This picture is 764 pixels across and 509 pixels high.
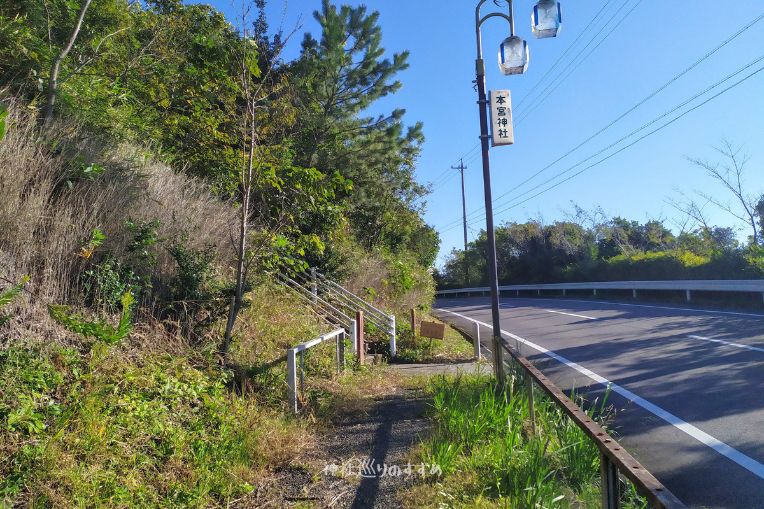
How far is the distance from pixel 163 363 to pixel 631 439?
4759 millimetres

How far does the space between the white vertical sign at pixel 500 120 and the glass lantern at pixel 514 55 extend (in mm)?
318

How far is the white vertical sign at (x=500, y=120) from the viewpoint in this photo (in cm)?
677

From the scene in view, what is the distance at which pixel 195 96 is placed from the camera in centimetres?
860

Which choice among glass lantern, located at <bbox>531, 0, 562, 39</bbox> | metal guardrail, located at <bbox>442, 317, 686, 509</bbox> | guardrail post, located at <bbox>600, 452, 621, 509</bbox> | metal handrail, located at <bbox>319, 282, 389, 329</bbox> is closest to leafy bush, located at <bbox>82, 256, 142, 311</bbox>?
metal guardrail, located at <bbox>442, 317, 686, 509</bbox>

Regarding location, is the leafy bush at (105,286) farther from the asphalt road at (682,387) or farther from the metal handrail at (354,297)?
the metal handrail at (354,297)

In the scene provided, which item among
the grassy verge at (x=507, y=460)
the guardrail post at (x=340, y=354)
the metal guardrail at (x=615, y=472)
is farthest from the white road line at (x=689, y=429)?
the guardrail post at (x=340, y=354)

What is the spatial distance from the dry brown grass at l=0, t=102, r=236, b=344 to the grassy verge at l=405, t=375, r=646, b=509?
3593mm

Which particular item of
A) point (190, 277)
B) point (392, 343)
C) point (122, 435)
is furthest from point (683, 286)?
point (122, 435)

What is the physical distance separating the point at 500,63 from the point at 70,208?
5.38 metres

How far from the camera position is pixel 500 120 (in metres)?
6.80

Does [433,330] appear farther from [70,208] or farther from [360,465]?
[70,208]

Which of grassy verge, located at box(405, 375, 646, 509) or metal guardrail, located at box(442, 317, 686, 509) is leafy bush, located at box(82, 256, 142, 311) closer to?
grassy verge, located at box(405, 375, 646, 509)

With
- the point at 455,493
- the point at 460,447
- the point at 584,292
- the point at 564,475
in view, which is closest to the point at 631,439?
the point at 564,475

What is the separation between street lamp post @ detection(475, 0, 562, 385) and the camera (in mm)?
6406
